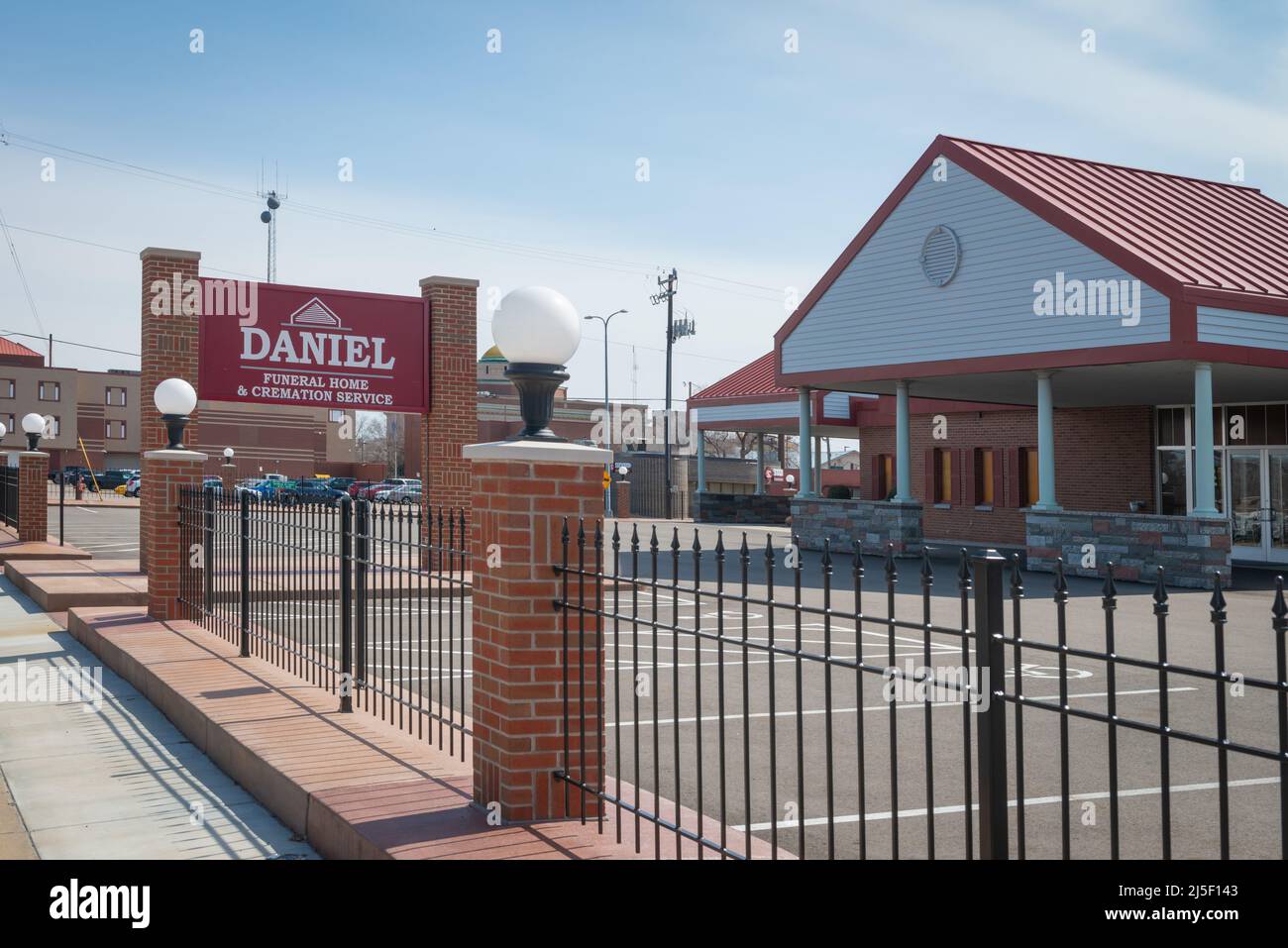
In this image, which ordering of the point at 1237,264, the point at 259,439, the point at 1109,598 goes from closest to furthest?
the point at 1109,598, the point at 1237,264, the point at 259,439

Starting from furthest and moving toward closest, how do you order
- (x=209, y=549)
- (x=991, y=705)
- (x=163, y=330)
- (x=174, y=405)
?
(x=163, y=330), (x=174, y=405), (x=209, y=549), (x=991, y=705)

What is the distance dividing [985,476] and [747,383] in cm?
1093

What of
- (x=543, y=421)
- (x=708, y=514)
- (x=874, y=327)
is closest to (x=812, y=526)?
(x=874, y=327)

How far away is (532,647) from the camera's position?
473cm

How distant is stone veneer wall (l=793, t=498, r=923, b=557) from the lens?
80.0 ft

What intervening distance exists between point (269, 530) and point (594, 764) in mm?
5058

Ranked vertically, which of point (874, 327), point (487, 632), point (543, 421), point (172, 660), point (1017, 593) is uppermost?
point (874, 327)

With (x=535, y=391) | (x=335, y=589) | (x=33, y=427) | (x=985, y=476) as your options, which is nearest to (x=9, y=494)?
(x=33, y=427)

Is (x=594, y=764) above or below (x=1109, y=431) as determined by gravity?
below

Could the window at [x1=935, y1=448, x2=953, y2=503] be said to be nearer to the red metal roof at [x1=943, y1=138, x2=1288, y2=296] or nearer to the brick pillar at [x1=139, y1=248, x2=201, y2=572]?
the red metal roof at [x1=943, y1=138, x2=1288, y2=296]

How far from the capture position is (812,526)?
2666 cm

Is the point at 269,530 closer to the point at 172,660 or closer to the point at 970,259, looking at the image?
the point at 172,660

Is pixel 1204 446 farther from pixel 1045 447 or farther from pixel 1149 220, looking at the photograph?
pixel 1149 220
